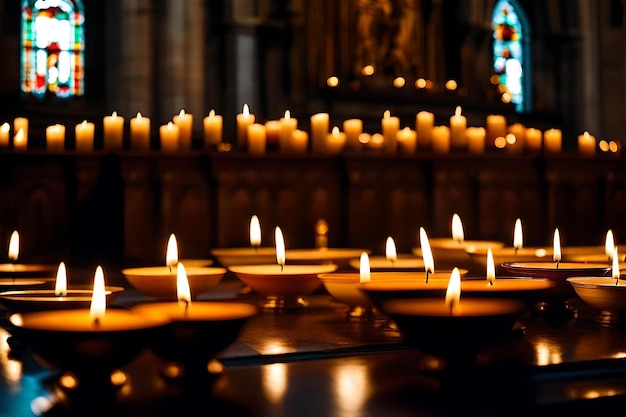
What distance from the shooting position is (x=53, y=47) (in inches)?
509

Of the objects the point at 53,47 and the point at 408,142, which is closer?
the point at 408,142

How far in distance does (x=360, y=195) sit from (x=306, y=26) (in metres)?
7.22

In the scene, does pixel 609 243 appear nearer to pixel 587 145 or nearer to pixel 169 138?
pixel 169 138

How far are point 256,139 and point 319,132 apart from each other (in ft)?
1.83

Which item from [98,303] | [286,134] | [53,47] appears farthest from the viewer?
[53,47]

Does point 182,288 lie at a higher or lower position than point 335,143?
lower

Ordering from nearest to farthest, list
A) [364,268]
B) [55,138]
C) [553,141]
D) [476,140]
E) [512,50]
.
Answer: [364,268], [55,138], [476,140], [553,141], [512,50]

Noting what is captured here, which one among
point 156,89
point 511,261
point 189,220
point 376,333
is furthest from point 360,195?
point 156,89

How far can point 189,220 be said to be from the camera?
5.79m

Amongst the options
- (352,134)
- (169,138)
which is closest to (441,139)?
(352,134)

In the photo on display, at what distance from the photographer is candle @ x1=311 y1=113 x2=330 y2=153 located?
6.19 m

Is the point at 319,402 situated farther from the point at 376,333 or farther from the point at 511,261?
the point at 511,261

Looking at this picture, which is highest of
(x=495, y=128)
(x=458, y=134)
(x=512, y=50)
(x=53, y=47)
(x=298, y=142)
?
(x=512, y=50)

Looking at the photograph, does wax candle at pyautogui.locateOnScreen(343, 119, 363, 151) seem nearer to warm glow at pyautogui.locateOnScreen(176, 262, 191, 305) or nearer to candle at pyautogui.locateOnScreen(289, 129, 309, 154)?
candle at pyautogui.locateOnScreen(289, 129, 309, 154)
